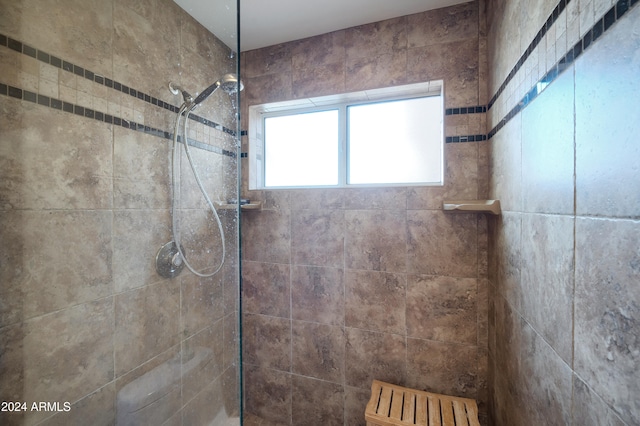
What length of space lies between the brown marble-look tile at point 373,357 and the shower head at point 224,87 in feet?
4.88

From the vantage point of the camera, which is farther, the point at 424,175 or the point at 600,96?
the point at 424,175

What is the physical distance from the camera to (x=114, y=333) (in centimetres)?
100

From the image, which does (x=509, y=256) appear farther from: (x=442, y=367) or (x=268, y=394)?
(x=268, y=394)

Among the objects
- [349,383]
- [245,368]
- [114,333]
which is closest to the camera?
[114,333]

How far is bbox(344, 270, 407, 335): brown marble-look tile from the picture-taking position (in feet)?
4.83

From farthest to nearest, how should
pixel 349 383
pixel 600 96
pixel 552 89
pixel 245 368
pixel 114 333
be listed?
pixel 245 368
pixel 349 383
pixel 114 333
pixel 552 89
pixel 600 96

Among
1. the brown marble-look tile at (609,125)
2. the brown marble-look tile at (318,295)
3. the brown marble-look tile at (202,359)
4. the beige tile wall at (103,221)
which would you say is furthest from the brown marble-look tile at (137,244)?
the brown marble-look tile at (609,125)

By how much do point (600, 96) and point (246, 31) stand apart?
69.9 inches

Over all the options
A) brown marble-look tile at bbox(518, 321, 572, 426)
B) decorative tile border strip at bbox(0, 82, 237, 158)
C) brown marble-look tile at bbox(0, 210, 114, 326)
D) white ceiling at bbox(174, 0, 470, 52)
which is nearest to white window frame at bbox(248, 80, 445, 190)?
white ceiling at bbox(174, 0, 470, 52)

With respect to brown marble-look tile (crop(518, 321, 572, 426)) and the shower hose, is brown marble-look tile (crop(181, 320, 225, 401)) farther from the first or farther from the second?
A: brown marble-look tile (crop(518, 321, 572, 426))

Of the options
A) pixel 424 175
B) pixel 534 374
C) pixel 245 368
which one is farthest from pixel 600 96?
pixel 245 368

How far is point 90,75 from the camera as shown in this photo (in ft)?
3.04

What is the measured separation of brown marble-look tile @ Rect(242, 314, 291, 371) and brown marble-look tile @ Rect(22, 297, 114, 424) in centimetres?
89

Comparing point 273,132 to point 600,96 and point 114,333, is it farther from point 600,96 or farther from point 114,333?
point 600,96
